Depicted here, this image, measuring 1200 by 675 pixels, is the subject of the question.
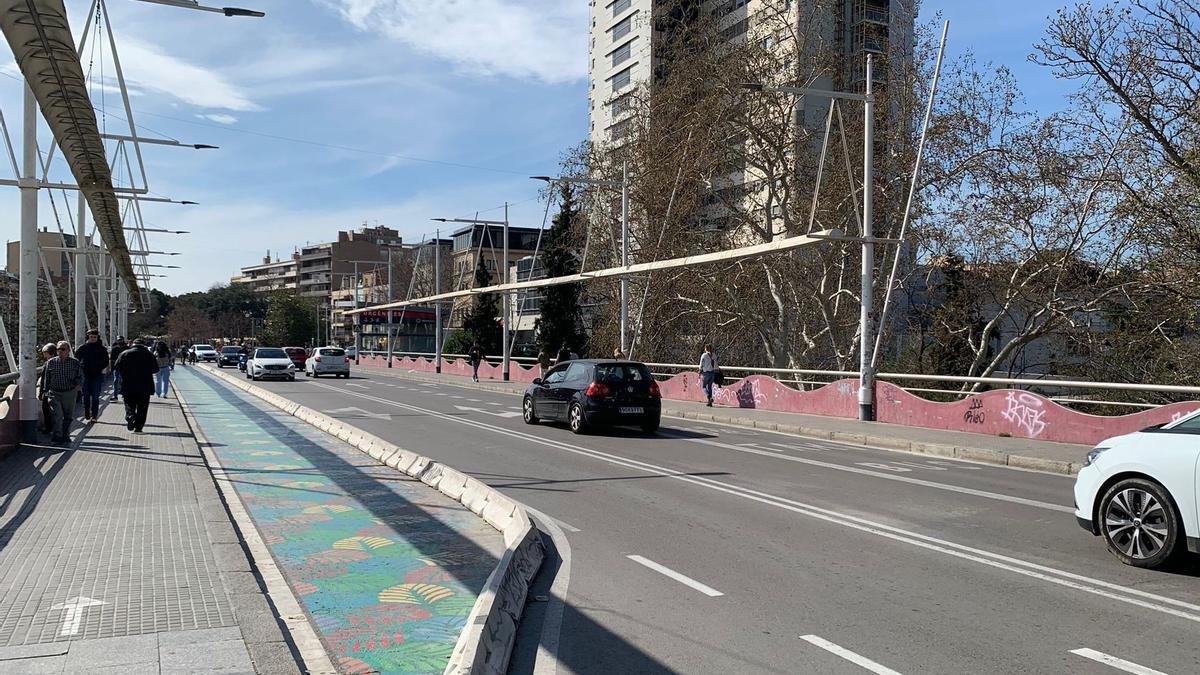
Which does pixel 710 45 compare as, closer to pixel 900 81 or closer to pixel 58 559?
pixel 900 81

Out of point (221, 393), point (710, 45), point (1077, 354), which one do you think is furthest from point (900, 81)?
point (221, 393)

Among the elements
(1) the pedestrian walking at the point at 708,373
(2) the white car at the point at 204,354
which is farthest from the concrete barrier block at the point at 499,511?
(2) the white car at the point at 204,354

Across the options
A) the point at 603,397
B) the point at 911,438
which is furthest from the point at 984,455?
the point at 603,397

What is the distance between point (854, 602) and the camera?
5.70 m

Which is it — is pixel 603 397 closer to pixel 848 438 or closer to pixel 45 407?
pixel 848 438

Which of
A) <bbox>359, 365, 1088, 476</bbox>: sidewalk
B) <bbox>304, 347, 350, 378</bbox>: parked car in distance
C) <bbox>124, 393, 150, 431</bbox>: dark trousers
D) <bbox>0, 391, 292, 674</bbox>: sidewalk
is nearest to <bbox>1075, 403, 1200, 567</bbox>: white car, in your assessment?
<bbox>359, 365, 1088, 476</bbox>: sidewalk

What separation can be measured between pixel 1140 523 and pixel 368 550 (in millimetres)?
6014

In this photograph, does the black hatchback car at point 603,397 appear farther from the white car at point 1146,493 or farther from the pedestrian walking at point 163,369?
the pedestrian walking at point 163,369

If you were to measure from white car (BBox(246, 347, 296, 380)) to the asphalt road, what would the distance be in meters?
30.0

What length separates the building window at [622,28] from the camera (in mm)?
70875

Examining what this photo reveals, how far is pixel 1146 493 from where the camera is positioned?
6.52 metres

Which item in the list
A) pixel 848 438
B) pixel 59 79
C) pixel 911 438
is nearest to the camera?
pixel 59 79

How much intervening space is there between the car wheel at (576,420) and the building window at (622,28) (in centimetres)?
5934

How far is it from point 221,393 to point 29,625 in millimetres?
26397
